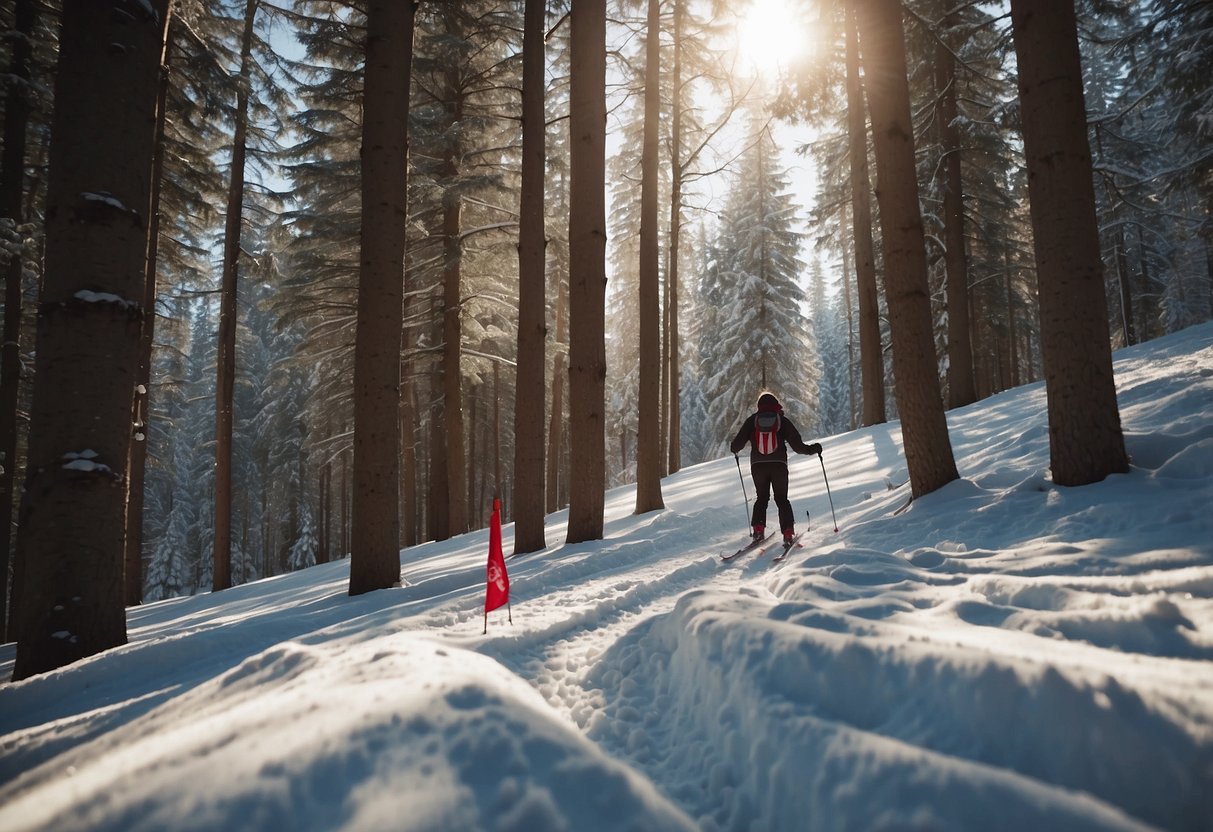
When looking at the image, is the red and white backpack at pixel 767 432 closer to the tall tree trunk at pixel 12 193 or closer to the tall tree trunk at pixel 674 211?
the tall tree trunk at pixel 674 211

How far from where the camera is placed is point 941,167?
47.8 feet

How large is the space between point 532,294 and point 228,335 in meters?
9.76

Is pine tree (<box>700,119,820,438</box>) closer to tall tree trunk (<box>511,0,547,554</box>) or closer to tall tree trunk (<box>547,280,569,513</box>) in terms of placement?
tall tree trunk (<box>547,280,569,513</box>)

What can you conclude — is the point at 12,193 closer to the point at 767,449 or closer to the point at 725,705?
the point at 767,449

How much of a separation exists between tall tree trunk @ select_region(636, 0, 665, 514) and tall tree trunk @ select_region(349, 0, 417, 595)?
5351 millimetres

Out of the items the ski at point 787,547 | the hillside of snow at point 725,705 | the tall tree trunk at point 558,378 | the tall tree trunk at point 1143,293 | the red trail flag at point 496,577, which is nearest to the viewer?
the hillside of snow at point 725,705

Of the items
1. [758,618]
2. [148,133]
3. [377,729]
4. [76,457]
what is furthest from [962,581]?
[148,133]

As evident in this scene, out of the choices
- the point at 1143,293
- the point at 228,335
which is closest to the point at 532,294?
the point at 228,335

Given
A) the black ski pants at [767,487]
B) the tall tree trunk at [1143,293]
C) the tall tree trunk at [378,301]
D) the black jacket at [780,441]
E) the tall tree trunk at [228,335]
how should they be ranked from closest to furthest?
1. the tall tree trunk at [378,301]
2. the black ski pants at [767,487]
3. the black jacket at [780,441]
4. the tall tree trunk at [228,335]
5. the tall tree trunk at [1143,293]

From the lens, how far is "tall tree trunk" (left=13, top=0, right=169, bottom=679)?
149 inches

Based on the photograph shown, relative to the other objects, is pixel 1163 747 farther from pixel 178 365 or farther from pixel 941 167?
pixel 178 365

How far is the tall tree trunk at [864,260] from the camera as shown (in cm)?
1348

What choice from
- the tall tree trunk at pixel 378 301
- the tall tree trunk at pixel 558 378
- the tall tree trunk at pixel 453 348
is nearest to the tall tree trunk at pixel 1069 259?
the tall tree trunk at pixel 378 301

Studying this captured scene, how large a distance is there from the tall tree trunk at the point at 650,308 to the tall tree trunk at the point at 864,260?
614 centimetres
